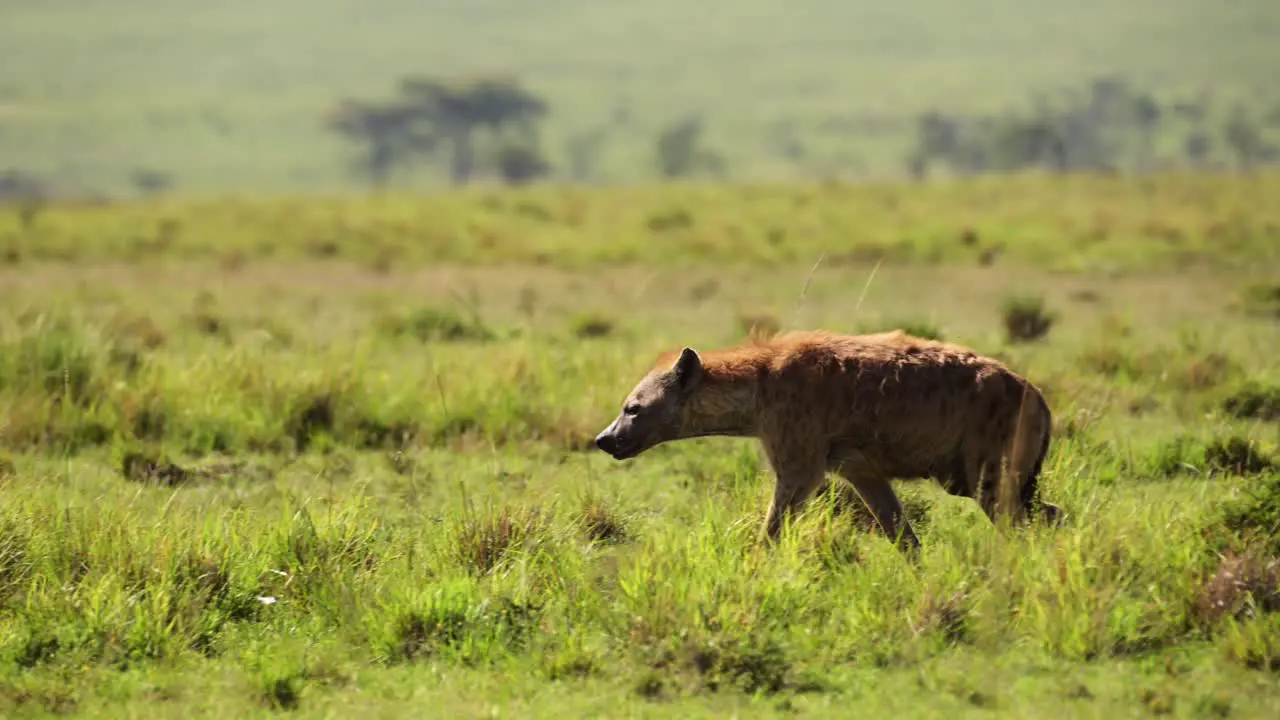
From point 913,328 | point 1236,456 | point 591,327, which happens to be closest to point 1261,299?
point 913,328

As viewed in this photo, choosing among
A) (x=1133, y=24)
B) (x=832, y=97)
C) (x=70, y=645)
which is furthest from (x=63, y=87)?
(x=70, y=645)

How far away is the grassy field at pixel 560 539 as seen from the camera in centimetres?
Answer: 600

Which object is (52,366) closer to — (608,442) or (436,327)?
(436,327)

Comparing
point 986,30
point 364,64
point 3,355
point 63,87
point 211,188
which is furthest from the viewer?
point 986,30

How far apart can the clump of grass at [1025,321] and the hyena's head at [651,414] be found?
8.96 metres

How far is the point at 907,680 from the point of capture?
5984mm

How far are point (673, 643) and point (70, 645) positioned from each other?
2305 mm

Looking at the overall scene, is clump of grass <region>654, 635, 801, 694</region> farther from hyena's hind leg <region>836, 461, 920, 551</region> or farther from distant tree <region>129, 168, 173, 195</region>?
distant tree <region>129, 168, 173, 195</region>

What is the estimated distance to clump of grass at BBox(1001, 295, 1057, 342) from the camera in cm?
1591

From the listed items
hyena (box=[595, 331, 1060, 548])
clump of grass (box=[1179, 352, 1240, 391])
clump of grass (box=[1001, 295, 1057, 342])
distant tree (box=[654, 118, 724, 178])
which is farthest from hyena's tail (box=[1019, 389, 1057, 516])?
distant tree (box=[654, 118, 724, 178])

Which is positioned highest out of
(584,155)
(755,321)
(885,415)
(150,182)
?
(885,415)

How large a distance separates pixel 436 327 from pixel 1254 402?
8030 mm

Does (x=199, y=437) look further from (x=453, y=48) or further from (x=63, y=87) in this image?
(x=453, y=48)

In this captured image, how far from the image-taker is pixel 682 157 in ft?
302
